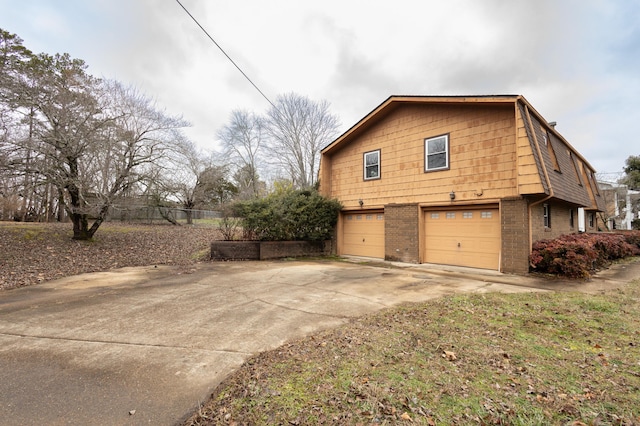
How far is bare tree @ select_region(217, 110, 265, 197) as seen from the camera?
2948 centimetres

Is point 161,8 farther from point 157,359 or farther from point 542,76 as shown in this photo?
point 542,76

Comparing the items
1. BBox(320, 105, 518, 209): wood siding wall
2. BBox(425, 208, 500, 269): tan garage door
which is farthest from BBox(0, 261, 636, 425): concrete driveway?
BBox(320, 105, 518, 209): wood siding wall

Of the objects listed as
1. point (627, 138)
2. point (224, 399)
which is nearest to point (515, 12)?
point (224, 399)

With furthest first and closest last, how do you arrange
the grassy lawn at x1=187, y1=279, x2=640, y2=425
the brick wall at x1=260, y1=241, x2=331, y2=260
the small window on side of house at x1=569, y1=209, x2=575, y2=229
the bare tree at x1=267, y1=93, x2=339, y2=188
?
the bare tree at x1=267, y1=93, x2=339, y2=188 → the small window on side of house at x1=569, y1=209, x2=575, y2=229 → the brick wall at x1=260, y1=241, x2=331, y2=260 → the grassy lawn at x1=187, y1=279, x2=640, y2=425

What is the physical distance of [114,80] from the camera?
455 inches

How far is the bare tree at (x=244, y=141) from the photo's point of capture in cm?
2948

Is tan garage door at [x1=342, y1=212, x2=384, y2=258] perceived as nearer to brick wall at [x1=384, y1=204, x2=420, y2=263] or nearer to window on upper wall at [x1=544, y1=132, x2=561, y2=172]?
brick wall at [x1=384, y1=204, x2=420, y2=263]

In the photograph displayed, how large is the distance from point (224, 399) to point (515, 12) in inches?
619

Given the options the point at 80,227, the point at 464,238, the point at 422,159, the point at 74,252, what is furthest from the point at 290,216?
the point at 80,227

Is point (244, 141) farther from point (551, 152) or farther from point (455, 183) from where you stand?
point (551, 152)

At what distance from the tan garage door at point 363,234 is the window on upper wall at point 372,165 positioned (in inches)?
59.8

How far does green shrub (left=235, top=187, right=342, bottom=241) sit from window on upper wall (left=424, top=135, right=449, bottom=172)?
4.05 meters

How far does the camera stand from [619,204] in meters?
26.5

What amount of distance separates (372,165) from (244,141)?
21.9 metres
